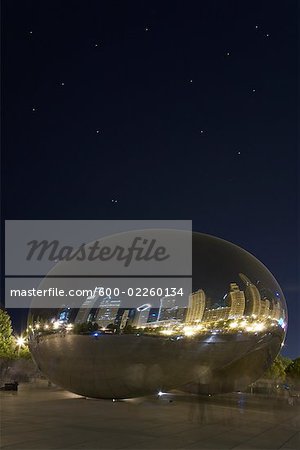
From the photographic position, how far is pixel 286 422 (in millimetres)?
12992

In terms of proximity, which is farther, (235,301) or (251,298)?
(251,298)

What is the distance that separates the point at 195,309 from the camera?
42.7 ft

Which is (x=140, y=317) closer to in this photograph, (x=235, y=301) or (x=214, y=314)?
(x=214, y=314)

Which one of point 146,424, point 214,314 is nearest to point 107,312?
point 214,314

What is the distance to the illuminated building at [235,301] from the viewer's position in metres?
13.3

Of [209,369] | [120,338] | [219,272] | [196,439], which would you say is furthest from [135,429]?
[219,272]

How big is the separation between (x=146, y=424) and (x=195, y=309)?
2698 mm

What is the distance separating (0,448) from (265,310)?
7667mm

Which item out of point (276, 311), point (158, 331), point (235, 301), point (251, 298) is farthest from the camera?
point (276, 311)

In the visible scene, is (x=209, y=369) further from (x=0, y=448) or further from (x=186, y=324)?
(x=0, y=448)

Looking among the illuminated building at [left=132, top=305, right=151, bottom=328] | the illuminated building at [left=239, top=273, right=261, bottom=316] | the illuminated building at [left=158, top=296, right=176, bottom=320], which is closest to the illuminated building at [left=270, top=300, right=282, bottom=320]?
the illuminated building at [left=239, top=273, right=261, bottom=316]

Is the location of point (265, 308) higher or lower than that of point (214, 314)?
higher

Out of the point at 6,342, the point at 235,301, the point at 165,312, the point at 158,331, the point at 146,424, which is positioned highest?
the point at 235,301

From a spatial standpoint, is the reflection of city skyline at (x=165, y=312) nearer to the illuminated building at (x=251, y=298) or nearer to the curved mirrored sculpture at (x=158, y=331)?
the curved mirrored sculpture at (x=158, y=331)
